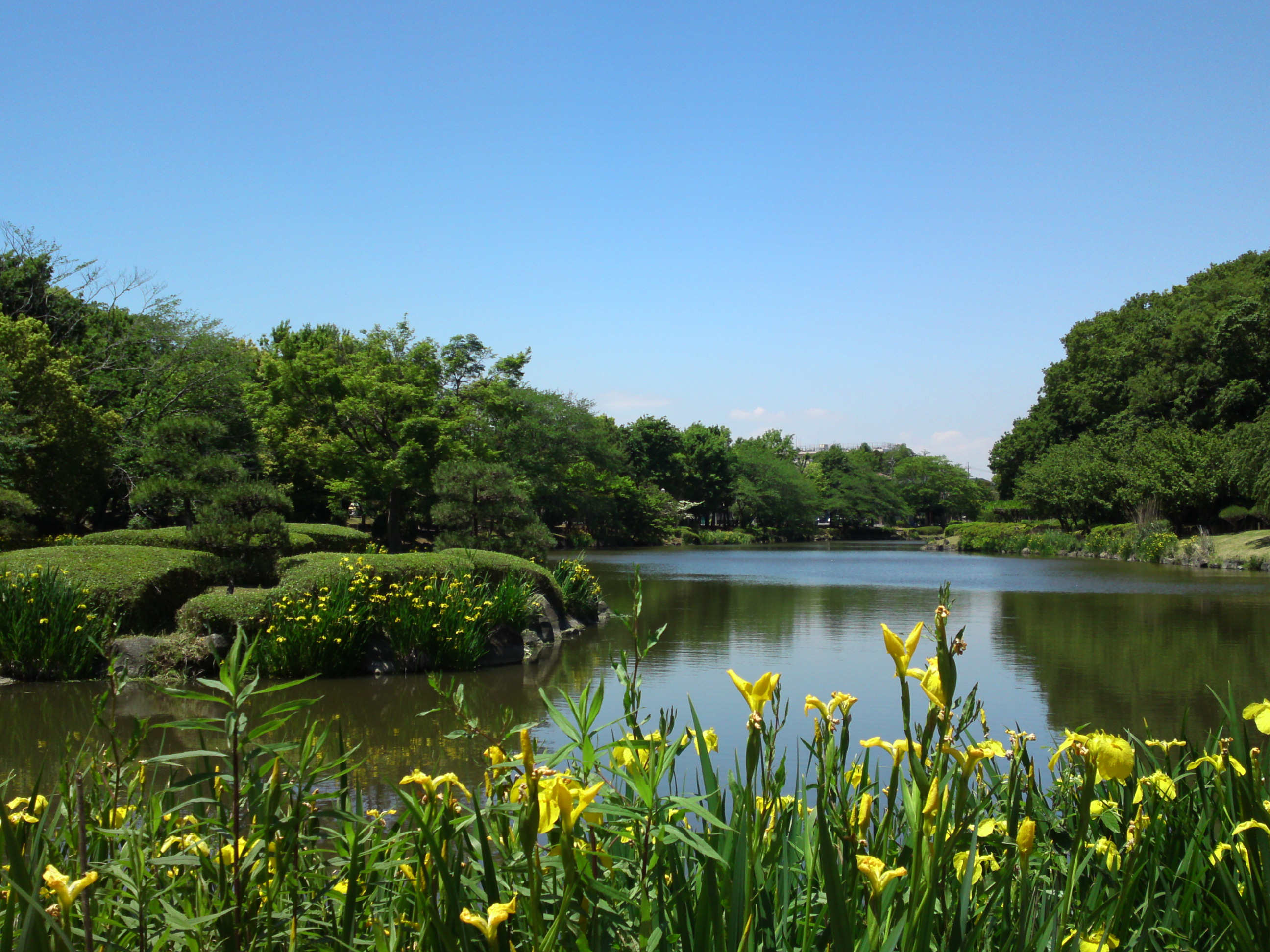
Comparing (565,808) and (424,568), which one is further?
(424,568)

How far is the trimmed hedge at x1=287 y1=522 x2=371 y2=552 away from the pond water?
4550 millimetres

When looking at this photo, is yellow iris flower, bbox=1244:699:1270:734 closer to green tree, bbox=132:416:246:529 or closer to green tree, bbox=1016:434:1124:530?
green tree, bbox=132:416:246:529

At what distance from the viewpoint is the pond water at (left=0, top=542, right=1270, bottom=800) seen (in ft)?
17.8

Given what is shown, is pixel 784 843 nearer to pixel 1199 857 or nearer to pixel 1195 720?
pixel 1199 857

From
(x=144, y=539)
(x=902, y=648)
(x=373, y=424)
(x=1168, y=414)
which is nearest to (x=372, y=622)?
(x=144, y=539)

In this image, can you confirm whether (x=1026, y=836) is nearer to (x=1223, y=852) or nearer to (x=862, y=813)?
(x=862, y=813)

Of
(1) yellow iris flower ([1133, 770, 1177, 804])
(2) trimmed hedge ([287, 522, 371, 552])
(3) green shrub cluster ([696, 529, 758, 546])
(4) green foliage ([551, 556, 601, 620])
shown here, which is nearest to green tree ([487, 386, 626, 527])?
(3) green shrub cluster ([696, 529, 758, 546])

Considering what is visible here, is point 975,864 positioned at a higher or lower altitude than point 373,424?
lower

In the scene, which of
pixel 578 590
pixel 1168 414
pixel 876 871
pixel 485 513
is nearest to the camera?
pixel 876 871

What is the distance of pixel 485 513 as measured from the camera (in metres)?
13.8

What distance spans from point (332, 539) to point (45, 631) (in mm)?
8247

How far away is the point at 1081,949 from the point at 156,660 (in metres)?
7.35

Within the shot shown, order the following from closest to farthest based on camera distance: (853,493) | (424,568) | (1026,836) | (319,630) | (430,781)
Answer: (1026,836)
(430,781)
(319,630)
(424,568)
(853,493)

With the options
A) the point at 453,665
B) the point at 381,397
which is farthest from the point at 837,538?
the point at 453,665
